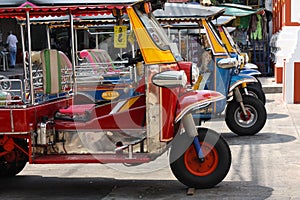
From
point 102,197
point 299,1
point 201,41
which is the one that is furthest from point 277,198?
point 299,1

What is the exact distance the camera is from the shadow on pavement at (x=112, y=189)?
255 inches

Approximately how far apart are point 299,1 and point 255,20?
20.6ft

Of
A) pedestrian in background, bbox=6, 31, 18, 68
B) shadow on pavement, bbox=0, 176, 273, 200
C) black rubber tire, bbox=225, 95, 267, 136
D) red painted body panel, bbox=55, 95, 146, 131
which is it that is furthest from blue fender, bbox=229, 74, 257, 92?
pedestrian in background, bbox=6, 31, 18, 68

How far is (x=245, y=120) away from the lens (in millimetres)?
9977

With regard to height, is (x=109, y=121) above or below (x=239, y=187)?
above

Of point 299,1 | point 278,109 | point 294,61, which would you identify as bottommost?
point 278,109

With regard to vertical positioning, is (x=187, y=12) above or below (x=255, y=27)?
above

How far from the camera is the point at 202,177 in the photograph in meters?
6.49

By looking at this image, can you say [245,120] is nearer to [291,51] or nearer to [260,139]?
[260,139]

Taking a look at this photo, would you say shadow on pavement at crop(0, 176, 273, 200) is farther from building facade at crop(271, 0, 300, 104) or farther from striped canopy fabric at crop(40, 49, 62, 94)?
building facade at crop(271, 0, 300, 104)

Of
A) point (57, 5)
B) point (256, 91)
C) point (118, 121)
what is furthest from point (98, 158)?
point (256, 91)

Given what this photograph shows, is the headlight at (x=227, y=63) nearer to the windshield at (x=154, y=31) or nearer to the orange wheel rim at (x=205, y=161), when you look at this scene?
the windshield at (x=154, y=31)

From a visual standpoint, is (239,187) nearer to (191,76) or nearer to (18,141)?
(191,76)

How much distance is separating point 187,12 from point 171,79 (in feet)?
15.6
